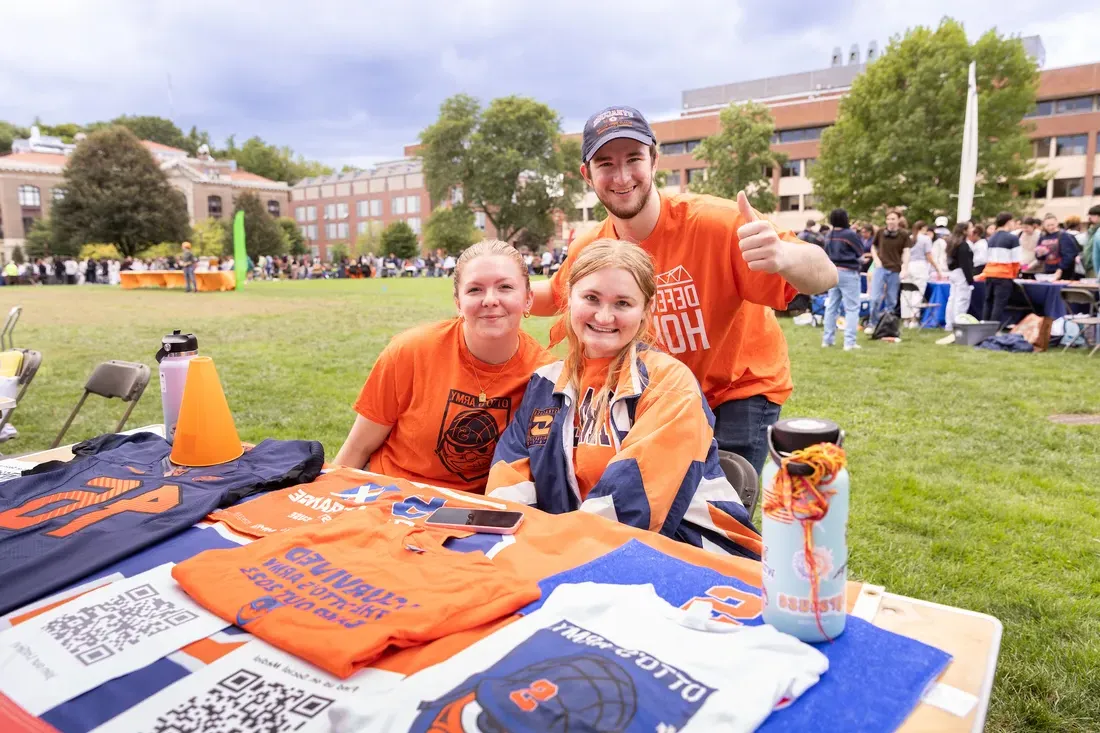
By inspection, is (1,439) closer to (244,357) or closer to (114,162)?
(244,357)

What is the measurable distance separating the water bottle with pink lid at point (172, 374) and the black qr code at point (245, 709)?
1.57m

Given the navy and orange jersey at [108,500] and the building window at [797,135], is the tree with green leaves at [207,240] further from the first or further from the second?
the navy and orange jersey at [108,500]

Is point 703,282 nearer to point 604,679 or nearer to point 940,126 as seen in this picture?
point 604,679

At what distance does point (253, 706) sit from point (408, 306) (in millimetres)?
17810

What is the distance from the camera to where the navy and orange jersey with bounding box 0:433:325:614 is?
5.09ft

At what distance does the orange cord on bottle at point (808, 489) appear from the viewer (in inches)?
43.9

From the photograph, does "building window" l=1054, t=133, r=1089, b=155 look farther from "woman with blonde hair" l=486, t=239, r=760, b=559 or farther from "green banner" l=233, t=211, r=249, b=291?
"woman with blonde hair" l=486, t=239, r=760, b=559

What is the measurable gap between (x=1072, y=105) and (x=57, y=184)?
80.2 meters

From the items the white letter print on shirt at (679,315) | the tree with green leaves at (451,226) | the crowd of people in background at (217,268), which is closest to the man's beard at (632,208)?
the white letter print on shirt at (679,315)

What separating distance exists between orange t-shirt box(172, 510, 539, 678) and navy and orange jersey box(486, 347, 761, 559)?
0.55 m

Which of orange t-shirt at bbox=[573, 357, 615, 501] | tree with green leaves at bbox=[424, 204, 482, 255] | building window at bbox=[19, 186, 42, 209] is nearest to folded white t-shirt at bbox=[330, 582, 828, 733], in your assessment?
orange t-shirt at bbox=[573, 357, 615, 501]

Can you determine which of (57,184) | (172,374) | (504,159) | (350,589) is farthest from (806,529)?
(57,184)

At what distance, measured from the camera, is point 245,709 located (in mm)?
1063

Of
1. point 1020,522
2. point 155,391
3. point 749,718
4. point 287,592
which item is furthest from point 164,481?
point 155,391
